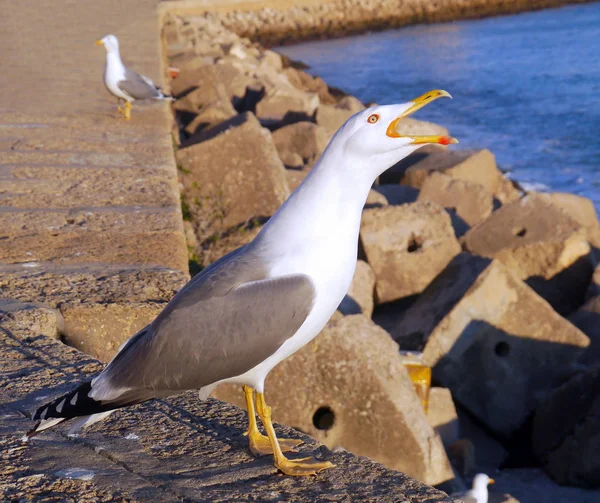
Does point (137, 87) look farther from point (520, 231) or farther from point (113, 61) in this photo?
point (520, 231)

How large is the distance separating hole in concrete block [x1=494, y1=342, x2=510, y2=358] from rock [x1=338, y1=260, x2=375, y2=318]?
0.86 m

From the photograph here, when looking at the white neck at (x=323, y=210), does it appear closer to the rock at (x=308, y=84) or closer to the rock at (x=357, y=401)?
the rock at (x=357, y=401)

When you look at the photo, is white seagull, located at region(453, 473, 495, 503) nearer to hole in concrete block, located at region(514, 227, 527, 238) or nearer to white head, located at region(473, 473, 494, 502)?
white head, located at region(473, 473, 494, 502)

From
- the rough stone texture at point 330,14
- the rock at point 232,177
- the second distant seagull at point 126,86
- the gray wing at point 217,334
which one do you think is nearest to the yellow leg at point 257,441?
the gray wing at point 217,334

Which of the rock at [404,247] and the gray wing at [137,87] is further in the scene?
the gray wing at [137,87]

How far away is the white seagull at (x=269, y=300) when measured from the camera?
2.53 m

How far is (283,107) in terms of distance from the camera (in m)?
12.1

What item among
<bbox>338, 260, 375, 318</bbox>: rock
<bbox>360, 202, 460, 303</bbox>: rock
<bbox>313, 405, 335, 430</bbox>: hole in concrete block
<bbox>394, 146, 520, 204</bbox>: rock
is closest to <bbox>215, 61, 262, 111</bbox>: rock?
<bbox>394, 146, 520, 204</bbox>: rock

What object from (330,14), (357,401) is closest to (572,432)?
(357,401)

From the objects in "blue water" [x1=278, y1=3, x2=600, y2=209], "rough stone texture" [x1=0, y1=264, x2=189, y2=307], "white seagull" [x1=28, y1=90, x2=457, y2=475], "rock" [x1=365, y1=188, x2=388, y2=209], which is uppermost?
"white seagull" [x1=28, y1=90, x2=457, y2=475]

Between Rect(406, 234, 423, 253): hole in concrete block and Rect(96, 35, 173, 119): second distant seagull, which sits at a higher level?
Rect(96, 35, 173, 119): second distant seagull

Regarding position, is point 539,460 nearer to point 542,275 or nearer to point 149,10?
point 542,275

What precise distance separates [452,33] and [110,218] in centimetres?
3338

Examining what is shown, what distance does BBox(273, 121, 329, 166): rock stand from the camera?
938 centimetres
